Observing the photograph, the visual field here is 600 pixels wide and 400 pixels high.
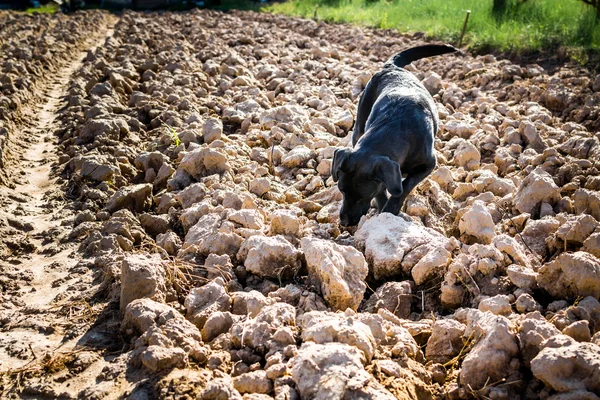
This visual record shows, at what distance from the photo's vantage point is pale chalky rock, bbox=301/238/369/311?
3529 mm

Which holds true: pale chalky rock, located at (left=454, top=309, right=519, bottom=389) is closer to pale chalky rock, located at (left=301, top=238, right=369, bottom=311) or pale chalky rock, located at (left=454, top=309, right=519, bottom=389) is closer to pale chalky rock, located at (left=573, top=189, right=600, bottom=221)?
pale chalky rock, located at (left=301, top=238, right=369, bottom=311)

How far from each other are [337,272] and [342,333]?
A: 790 millimetres

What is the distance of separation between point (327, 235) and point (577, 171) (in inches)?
94.5

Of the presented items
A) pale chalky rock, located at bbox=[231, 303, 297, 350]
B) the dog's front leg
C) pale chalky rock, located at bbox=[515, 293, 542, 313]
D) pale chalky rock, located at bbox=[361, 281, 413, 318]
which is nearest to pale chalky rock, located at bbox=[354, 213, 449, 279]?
pale chalky rock, located at bbox=[361, 281, 413, 318]

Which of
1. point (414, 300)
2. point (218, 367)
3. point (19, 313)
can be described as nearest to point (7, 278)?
point (19, 313)

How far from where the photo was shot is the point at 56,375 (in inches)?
123

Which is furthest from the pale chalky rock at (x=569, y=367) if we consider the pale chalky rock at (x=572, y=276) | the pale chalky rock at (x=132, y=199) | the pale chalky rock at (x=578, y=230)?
the pale chalky rock at (x=132, y=199)

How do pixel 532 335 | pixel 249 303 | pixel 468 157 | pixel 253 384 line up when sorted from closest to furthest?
pixel 253 384, pixel 532 335, pixel 249 303, pixel 468 157

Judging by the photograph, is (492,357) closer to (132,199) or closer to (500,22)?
(132,199)

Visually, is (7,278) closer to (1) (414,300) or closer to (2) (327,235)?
(2) (327,235)

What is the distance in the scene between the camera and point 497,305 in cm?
333

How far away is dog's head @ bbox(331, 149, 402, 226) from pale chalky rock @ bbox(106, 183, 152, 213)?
74.5 inches

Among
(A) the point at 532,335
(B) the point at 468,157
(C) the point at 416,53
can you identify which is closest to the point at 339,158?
(A) the point at 532,335

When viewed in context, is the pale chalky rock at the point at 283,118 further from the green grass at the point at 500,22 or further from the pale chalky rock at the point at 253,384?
the green grass at the point at 500,22
